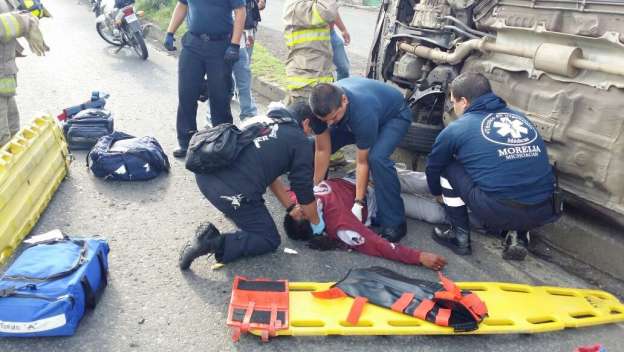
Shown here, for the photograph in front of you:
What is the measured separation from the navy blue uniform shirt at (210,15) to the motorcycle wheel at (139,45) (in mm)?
4322

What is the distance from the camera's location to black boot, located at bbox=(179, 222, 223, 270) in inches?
118

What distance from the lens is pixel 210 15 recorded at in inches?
170

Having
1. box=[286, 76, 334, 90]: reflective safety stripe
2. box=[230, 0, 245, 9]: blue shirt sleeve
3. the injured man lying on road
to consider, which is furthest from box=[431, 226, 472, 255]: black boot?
box=[230, 0, 245, 9]: blue shirt sleeve

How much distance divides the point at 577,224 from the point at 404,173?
1296 millimetres

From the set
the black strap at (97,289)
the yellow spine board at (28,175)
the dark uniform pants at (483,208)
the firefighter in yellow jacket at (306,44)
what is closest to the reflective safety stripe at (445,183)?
the dark uniform pants at (483,208)

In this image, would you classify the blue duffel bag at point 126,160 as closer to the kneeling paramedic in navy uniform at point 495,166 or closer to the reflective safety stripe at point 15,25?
the reflective safety stripe at point 15,25

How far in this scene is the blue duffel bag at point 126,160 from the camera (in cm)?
409

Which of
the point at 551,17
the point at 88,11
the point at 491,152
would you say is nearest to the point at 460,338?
the point at 491,152

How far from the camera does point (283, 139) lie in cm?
311

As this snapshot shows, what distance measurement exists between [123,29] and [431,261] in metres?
7.21

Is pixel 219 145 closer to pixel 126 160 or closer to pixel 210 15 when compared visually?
pixel 126 160

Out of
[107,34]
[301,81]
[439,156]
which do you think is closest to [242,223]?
[439,156]

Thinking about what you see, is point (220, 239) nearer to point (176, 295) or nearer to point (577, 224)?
point (176, 295)

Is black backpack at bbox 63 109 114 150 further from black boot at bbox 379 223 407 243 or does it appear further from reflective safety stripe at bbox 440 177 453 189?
reflective safety stripe at bbox 440 177 453 189
